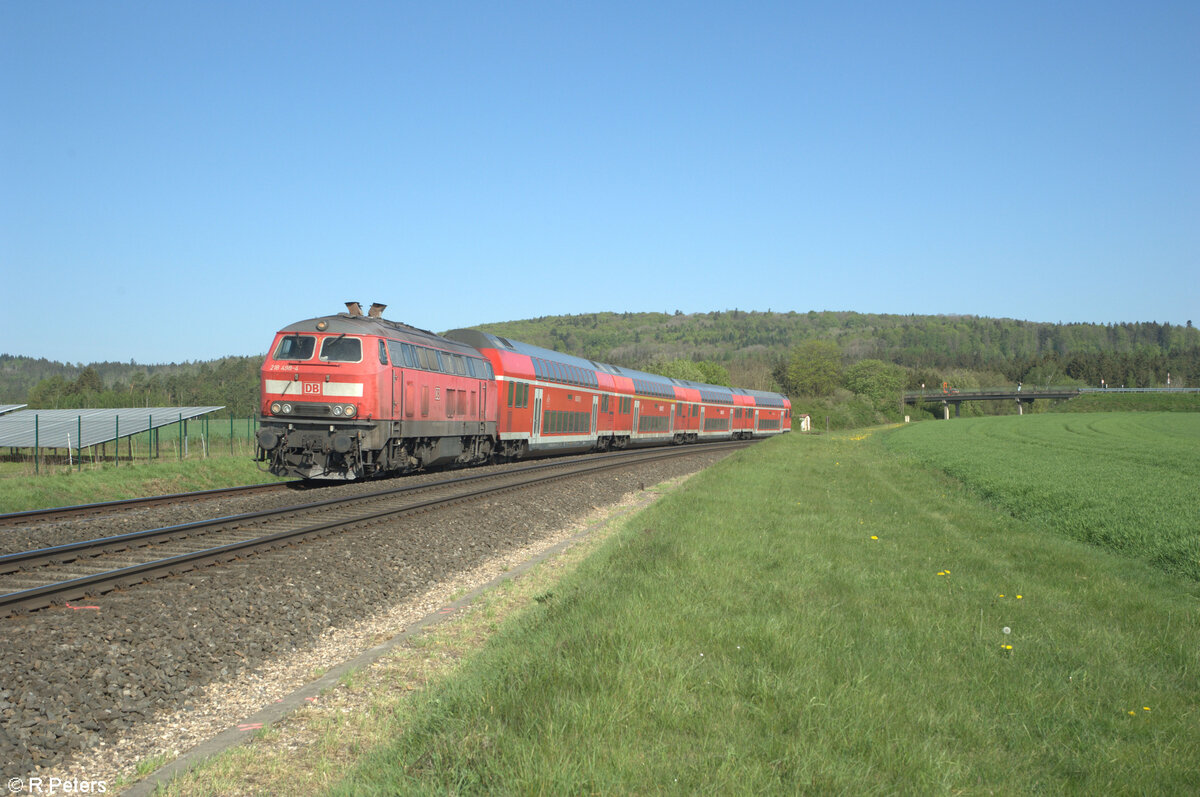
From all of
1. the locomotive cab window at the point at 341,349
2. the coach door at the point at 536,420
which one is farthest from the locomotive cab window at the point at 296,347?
the coach door at the point at 536,420

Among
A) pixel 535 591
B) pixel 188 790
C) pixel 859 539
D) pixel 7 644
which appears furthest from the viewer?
pixel 859 539

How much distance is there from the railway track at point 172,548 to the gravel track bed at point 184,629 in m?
0.31

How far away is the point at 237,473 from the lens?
80.1 ft

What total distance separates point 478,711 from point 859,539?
846 cm

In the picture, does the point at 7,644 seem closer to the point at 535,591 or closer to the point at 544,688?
the point at 544,688

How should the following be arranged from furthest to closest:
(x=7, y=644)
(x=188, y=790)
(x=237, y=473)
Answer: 1. (x=237, y=473)
2. (x=7, y=644)
3. (x=188, y=790)

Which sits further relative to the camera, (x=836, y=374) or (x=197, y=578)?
(x=836, y=374)

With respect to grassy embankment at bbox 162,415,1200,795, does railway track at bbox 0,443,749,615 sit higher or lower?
lower

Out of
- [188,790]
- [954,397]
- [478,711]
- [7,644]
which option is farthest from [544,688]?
[954,397]

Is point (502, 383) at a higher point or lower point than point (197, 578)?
higher

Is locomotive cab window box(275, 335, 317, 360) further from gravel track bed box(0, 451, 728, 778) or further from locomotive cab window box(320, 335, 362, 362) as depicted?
gravel track bed box(0, 451, 728, 778)

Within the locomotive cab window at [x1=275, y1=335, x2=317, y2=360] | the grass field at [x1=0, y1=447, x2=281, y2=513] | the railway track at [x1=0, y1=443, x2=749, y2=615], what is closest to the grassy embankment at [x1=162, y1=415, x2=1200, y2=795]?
the railway track at [x1=0, y1=443, x2=749, y2=615]

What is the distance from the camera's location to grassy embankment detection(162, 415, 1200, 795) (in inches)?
160

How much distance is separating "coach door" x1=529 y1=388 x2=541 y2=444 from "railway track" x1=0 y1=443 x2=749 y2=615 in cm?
1304
